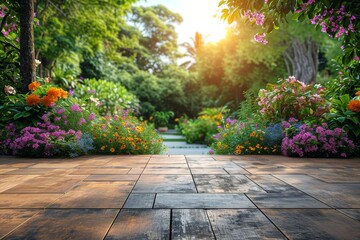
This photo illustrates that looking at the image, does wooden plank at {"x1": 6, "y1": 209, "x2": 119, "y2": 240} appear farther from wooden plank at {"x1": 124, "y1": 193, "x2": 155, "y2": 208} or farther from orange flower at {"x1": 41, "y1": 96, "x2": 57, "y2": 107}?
orange flower at {"x1": 41, "y1": 96, "x2": 57, "y2": 107}

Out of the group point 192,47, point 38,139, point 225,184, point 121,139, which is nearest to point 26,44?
point 38,139

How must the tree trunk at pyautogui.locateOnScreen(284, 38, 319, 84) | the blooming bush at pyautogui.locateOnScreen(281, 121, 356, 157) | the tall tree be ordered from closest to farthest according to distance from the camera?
the blooming bush at pyautogui.locateOnScreen(281, 121, 356, 157)
the tree trunk at pyautogui.locateOnScreen(284, 38, 319, 84)
the tall tree

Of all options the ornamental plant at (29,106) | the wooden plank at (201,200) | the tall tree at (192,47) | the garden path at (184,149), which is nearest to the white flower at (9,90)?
the ornamental plant at (29,106)

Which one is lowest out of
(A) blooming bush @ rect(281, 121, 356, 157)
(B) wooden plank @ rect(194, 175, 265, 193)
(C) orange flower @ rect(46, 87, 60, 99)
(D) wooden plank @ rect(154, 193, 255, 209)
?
(D) wooden plank @ rect(154, 193, 255, 209)

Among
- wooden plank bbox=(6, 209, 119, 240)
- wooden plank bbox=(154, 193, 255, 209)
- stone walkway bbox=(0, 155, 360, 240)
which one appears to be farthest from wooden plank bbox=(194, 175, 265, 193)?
wooden plank bbox=(6, 209, 119, 240)

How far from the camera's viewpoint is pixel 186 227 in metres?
1.67

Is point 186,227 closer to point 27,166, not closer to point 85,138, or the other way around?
point 27,166

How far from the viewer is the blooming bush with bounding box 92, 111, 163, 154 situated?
530 centimetres

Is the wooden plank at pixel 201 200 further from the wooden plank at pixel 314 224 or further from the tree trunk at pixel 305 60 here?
the tree trunk at pixel 305 60

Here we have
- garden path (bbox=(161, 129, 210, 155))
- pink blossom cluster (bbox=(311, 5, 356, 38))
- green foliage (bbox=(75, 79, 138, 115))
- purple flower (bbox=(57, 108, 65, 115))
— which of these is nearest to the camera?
pink blossom cluster (bbox=(311, 5, 356, 38))

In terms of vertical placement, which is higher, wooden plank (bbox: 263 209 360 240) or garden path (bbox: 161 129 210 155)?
wooden plank (bbox: 263 209 360 240)

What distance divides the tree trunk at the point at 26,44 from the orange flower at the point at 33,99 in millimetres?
711

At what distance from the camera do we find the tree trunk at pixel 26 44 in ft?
18.2

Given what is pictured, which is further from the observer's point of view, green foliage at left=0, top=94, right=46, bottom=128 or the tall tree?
the tall tree
